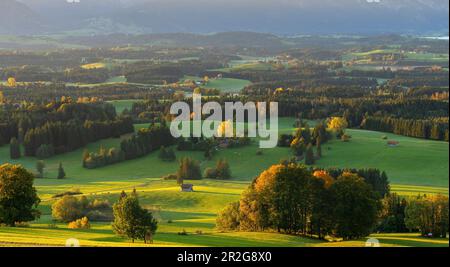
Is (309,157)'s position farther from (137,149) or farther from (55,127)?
(55,127)

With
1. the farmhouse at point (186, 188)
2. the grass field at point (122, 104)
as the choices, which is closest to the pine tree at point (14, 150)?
the grass field at point (122, 104)

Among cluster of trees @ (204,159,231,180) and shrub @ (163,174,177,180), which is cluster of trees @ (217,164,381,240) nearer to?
cluster of trees @ (204,159,231,180)

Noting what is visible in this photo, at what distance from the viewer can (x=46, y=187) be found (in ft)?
301

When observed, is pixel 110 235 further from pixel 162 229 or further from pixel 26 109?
pixel 26 109

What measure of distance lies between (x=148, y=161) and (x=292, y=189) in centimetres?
6263

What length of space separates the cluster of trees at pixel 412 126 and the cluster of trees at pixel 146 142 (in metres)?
48.5

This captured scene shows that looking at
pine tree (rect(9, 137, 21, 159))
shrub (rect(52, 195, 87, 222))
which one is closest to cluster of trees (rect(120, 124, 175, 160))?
pine tree (rect(9, 137, 21, 159))

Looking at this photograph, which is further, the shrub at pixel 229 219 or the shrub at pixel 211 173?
the shrub at pixel 211 173

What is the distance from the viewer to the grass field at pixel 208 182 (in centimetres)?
4981

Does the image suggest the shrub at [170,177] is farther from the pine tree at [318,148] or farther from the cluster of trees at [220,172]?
the pine tree at [318,148]

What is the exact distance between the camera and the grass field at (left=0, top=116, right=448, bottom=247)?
49.8m
